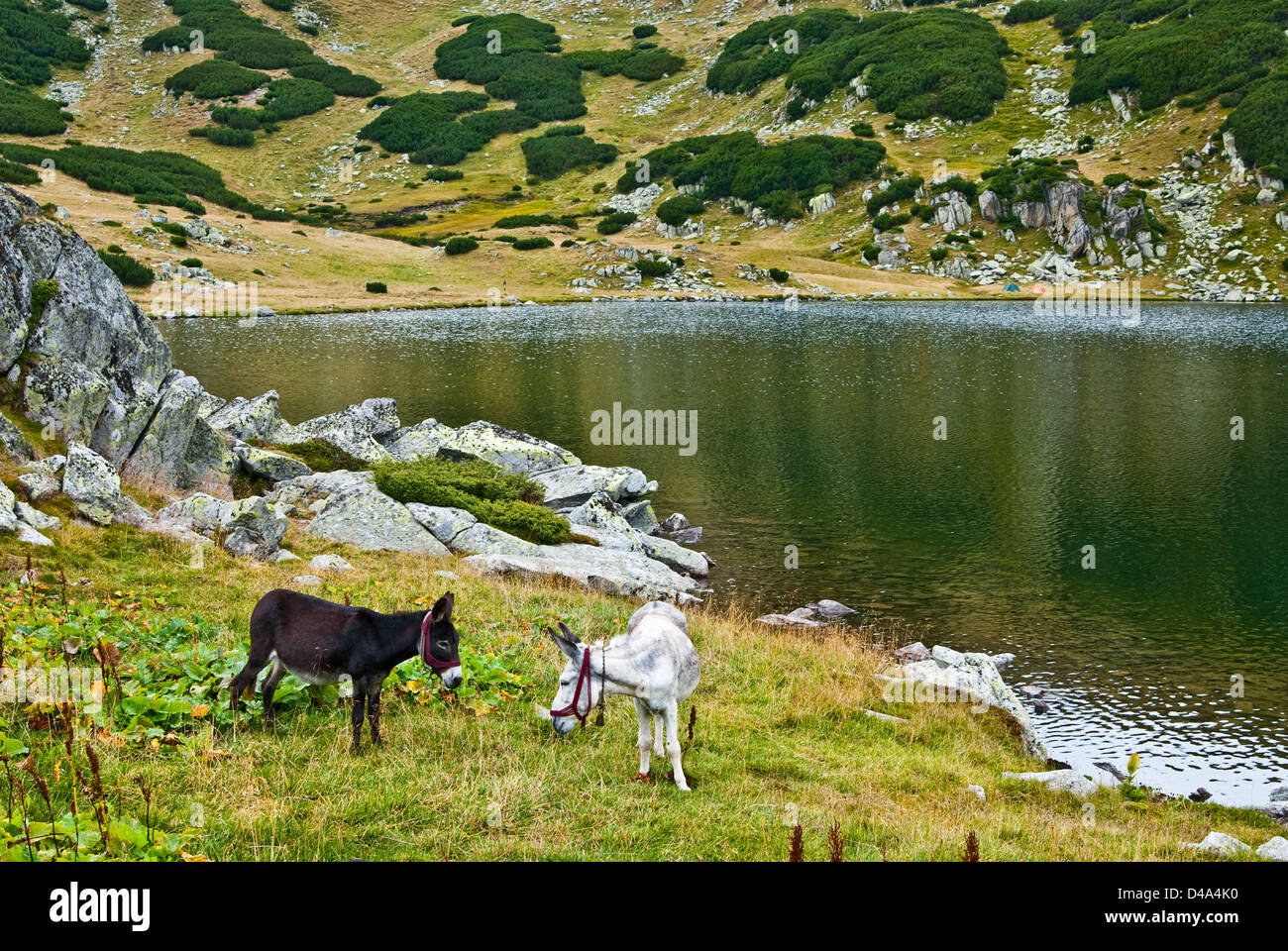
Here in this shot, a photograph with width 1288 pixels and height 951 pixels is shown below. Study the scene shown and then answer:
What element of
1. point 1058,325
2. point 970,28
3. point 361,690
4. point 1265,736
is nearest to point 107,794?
point 361,690

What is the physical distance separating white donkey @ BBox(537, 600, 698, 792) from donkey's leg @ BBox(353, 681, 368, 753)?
6.74 feet

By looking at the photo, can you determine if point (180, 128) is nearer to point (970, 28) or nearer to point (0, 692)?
point (970, 28)

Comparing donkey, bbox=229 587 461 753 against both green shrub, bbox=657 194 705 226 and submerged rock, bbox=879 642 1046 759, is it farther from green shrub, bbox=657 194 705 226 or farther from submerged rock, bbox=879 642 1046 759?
green shrub, bbox=657 194 705 226

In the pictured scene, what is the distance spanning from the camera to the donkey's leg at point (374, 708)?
1001 centimetres

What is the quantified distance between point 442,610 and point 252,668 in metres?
2.60

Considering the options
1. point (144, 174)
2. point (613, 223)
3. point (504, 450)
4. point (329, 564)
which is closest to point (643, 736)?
point (329, 564)

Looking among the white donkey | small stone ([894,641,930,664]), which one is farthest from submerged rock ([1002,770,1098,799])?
small stone ([894,641,930,664])

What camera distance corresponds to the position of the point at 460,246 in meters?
120

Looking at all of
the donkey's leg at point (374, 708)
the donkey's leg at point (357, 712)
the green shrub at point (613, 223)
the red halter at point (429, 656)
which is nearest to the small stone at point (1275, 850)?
the red halter at point (429, 656)

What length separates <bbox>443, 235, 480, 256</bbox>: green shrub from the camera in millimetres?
120188

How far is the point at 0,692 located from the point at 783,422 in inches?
1652

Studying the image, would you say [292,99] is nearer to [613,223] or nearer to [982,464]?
[613,223]

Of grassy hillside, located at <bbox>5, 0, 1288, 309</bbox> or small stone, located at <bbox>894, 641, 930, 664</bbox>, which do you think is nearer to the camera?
small stone, located at <bbox>894, 641, 930, 664</bbox>

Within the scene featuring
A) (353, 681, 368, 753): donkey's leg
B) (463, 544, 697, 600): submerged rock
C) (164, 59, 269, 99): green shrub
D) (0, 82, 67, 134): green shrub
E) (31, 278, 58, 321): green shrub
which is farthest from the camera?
(164, 59, 269, 99): green shrub
